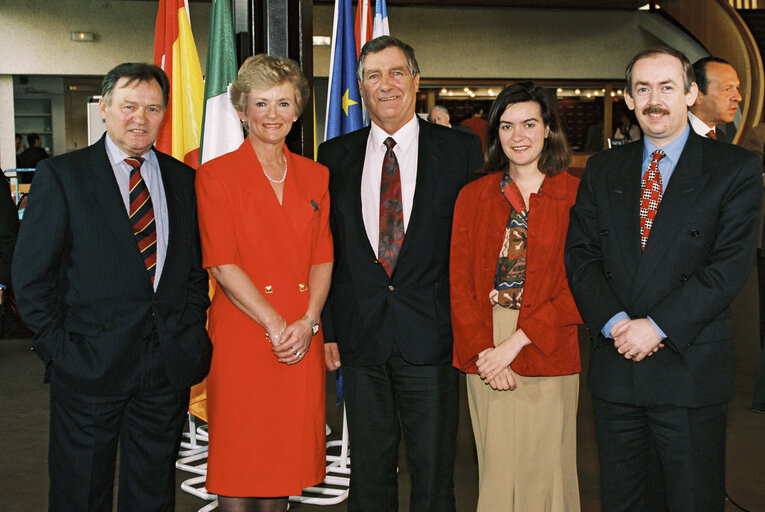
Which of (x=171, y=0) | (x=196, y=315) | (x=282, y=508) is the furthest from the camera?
(x=171, y=0)

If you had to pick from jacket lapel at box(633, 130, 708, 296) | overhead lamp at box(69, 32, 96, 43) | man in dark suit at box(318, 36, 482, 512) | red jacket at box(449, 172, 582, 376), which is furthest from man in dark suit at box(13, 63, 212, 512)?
overhead lamp at box(69, 32, 96, 43)

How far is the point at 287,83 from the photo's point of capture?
2527 mm

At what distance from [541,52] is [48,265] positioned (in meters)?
13.0

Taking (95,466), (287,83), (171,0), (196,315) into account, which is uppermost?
(171,0)

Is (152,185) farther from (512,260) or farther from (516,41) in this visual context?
(516,41)

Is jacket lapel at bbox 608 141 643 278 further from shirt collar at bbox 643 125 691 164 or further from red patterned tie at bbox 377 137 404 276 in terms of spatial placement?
red patterned tie at bbox 377 137 404 276

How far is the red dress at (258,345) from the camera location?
8.27ft

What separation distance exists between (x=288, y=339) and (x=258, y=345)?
0.40 feet

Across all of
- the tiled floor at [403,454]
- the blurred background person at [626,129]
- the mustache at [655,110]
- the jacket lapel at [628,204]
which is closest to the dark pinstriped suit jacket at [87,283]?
the tiled floor at [403,454]

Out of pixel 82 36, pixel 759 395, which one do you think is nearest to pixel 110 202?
pixel 759 395

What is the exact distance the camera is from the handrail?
1138 cm

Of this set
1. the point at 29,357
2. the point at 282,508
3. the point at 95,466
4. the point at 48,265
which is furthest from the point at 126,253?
the point at 29,357

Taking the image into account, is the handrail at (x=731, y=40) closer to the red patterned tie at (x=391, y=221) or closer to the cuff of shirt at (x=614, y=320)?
the red patterned tie at (x=391, y=221)

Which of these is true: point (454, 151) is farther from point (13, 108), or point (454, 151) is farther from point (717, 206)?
point (13, 108)
